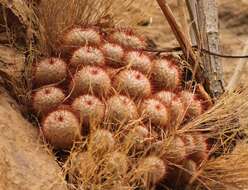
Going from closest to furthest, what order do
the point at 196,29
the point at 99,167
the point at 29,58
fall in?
the point at 99,167, the point at 29,58, the point at 196,29

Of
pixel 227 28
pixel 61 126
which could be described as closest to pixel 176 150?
pixel 61 126

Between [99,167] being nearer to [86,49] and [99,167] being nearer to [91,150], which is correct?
[91,150]

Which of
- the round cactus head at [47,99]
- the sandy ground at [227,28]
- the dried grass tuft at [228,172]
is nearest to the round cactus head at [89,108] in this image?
the round cactus head at [47,99]

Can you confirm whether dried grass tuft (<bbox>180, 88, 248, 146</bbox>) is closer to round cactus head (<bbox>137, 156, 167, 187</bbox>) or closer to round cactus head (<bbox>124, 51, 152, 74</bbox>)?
round cactus head (<bbox>137, 156, 167, 187</bbox>)

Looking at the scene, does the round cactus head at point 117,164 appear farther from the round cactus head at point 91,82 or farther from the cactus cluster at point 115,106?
the round cactus head at point 91,82

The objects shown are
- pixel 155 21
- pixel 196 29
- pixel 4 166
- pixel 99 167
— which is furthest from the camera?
pixel 155 21

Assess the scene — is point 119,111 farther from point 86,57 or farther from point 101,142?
point 86,57

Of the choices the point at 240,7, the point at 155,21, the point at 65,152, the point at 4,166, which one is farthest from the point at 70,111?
the point at 240,7
